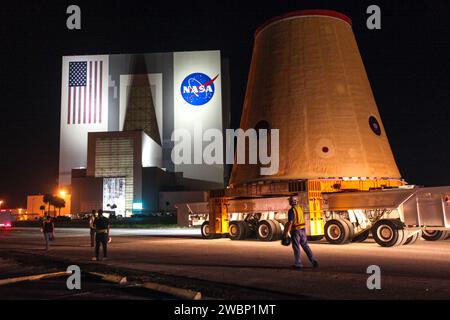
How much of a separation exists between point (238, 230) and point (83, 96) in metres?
70.5

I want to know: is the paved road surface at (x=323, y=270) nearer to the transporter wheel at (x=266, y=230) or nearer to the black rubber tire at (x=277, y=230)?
the transporter wheel at (x=266, y=230)

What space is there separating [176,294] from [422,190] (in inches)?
472

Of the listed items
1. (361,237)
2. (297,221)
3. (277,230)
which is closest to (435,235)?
(361,237)

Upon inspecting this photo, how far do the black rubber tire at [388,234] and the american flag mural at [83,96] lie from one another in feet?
247

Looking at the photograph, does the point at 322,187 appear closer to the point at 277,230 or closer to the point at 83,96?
the point at 277,230

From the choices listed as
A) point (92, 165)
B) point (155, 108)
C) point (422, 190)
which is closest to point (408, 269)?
point (422, 190)

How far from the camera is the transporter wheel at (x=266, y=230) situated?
2030 centimetres

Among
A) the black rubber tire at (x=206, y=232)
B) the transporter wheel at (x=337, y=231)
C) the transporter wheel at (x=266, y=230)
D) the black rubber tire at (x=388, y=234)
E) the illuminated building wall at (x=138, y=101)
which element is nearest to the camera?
the black rubber tire at (x=388, y=234)

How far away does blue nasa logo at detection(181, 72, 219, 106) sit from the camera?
86.8m

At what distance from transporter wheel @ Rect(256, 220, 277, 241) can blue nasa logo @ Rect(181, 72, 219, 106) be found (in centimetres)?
6739

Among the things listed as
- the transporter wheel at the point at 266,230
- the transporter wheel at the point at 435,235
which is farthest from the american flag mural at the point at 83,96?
the transporter wheel at the point at 435,235

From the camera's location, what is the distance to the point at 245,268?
11.0m
